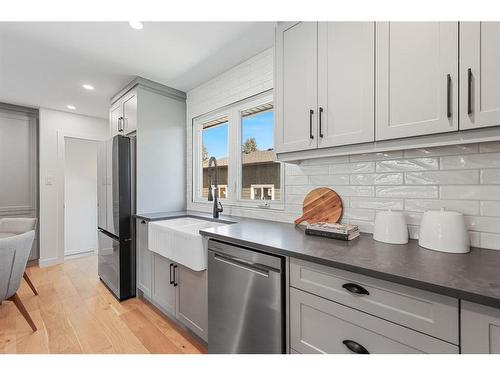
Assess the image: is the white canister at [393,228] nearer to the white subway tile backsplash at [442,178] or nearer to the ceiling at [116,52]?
the white subway tile backsplash at [442,178]

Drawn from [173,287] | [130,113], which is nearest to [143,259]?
[173,287]

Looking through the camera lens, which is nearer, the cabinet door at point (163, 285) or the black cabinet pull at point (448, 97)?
the black cabinet pull at point (448, 97)

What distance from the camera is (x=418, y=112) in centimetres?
105

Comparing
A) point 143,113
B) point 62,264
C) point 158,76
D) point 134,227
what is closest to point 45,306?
point 134,227

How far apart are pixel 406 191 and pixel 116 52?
2525 millimetres

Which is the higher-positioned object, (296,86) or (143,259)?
(296,86)

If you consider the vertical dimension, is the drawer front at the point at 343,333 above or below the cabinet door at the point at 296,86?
below

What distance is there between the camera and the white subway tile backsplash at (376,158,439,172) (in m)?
1.24

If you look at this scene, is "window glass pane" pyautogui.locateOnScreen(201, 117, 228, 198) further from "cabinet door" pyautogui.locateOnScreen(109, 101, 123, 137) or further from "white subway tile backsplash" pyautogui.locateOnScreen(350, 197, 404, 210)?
"white subway tile backsplash" pyautogui.locateOnScreen(350, 197, 404, 210)

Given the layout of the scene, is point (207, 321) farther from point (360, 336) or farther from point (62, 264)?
point (62, 264)

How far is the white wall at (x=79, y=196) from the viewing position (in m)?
4.05

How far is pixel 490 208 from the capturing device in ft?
3.54

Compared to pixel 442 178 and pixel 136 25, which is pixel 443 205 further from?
pixel 136 25

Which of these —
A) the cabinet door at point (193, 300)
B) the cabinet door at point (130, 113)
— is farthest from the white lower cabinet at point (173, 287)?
the cabinet door at point (130, 113)
